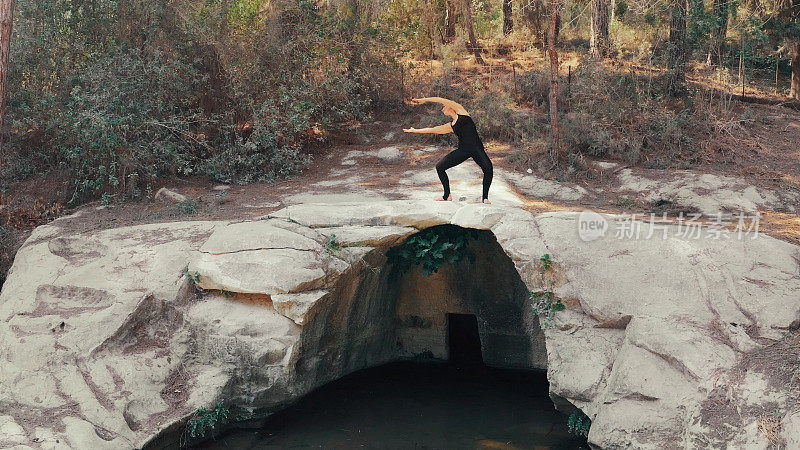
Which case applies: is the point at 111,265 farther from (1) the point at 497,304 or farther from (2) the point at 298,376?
(1) the point at 497,304

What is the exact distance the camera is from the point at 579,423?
816 cm

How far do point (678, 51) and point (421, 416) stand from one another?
8844 millimetres

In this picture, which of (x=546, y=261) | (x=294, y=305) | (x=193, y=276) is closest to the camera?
(x=294, y=305)

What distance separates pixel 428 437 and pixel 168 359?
307 cm

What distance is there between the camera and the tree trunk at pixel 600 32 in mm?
14961

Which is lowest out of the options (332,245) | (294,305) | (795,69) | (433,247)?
(294,305)

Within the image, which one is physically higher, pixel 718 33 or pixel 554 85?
pixel 718 33

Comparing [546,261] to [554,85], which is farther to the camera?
[554,85]

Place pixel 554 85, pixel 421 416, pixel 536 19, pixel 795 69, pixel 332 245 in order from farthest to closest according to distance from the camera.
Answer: pixel 536 19, pixel 795 69, pixel 554 85, pixel 421 416, pixel 332 245

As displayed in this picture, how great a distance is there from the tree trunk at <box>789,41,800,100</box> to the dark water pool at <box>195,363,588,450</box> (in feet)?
27.7

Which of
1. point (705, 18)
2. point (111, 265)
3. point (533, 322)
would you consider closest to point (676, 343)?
point (533, 322)

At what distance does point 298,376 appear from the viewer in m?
8.74

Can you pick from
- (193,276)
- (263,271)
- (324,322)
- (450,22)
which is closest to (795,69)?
(450,22)

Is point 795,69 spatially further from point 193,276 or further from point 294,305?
point 193,276
